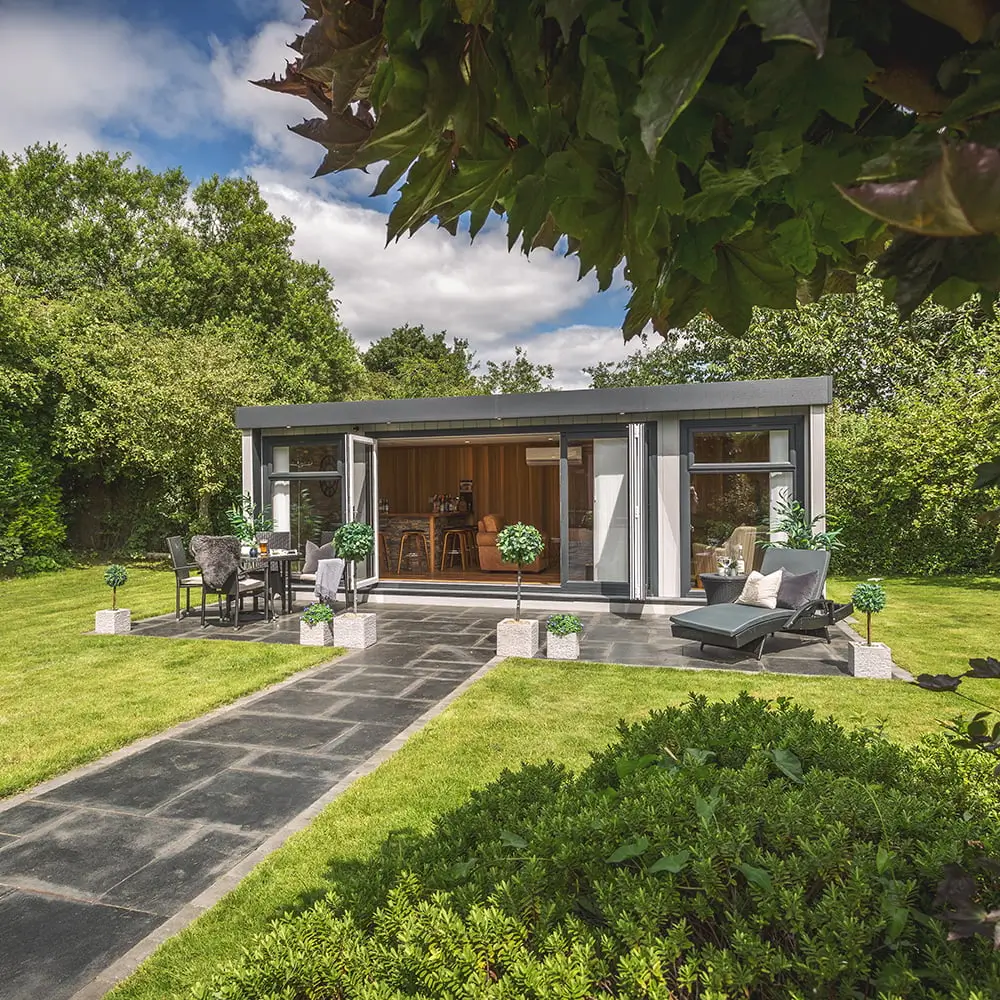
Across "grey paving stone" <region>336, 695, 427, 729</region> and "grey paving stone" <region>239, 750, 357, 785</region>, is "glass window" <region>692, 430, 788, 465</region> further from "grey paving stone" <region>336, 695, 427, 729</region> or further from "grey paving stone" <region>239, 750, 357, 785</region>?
"grey paving stone" <region>239, 750, 357, 785</region>

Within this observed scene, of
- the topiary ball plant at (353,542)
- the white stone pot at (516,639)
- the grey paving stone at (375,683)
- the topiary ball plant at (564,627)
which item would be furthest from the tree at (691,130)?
the topiary ball plant at (353,542)

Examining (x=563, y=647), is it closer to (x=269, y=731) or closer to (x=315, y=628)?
(x=315, y=628)

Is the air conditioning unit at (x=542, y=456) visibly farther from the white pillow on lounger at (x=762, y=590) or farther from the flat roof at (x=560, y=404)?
the white pillow on lounger at (x=762, y=590)

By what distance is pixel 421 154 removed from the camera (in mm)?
832

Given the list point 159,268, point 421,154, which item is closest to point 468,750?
point 421,154

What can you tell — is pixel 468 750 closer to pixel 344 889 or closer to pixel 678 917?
pixel 344 889

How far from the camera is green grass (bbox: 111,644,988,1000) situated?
8.06 feet

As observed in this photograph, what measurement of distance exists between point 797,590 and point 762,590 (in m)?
0.32

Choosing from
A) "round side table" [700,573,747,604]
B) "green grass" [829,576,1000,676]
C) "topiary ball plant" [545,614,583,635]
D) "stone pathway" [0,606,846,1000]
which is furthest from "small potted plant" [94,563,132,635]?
"green grass" [829,576,1000,676]

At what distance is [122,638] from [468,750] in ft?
16.7

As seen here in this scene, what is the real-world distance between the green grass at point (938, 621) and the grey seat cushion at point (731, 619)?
1147mm

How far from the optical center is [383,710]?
504 cm

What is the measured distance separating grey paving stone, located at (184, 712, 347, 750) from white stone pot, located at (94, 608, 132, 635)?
3.56 m

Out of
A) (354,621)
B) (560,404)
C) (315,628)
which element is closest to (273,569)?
(315,628)
